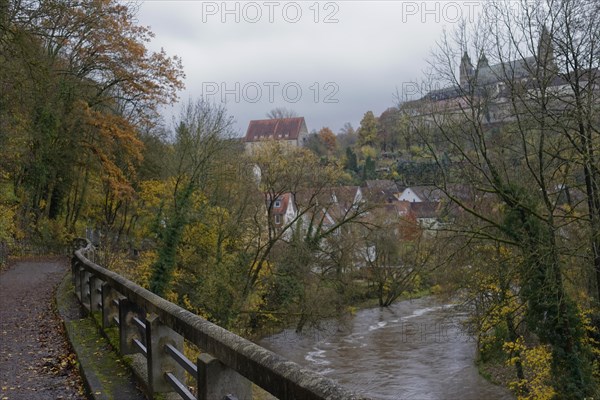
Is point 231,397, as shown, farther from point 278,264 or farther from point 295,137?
point 295,137

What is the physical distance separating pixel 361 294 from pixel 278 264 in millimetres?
14984

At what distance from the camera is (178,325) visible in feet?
15.1

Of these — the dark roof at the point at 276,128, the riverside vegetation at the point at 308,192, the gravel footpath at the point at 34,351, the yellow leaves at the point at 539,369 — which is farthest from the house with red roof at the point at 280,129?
the gravel footpath at the point at 34,351

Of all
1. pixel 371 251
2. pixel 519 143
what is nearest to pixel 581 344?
pixel 519 143

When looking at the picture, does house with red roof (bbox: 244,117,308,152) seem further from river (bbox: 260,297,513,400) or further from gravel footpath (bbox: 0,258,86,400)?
gravel footpath (bbox: 0,258,86,400)

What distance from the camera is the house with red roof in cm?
12425

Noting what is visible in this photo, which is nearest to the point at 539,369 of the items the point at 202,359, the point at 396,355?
the point at 396,355

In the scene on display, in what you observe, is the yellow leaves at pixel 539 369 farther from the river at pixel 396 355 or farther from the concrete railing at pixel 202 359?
the concrete railing at pixel 202 359

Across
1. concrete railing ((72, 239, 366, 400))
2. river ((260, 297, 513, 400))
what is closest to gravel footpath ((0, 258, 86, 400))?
concrete railing ((72, 239, 366, 400))

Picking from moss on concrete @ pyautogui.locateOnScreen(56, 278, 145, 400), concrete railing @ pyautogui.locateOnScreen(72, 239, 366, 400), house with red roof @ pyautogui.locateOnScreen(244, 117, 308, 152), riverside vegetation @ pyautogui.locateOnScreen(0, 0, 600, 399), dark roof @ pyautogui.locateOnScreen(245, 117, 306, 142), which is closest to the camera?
concrete railing @ pyautogui.locateOnScreen(72, 239, 366, 400)

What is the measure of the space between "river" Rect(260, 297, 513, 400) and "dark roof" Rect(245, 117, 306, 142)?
8838cm

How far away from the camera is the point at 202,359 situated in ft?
12.0

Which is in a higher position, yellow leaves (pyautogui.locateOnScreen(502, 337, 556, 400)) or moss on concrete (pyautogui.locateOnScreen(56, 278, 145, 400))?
moss on concrete (pyautogui.locateOnScreen(56, 278, 145, 400))

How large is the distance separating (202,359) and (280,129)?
124658 millimetres
